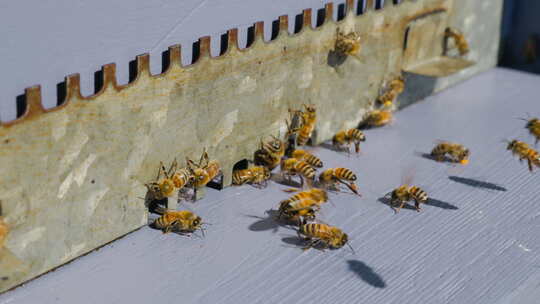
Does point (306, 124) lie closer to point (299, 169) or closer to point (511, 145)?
point (299, 169)

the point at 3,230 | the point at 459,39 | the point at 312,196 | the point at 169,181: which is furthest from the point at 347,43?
the point at 3,230

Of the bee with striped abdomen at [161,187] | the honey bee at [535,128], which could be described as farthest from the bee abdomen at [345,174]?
the honey bee at [535,128]

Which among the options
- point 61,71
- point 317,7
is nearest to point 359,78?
point 317,7

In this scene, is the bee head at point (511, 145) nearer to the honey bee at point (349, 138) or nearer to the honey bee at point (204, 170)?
the honey bee at point (349, 138)

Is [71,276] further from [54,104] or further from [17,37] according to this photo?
[17,37]

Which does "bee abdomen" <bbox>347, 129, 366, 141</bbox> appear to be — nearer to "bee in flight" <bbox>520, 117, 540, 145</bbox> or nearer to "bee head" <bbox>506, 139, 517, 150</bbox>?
"bee head" <bbox>506, 139, 517, 150</bbox>
